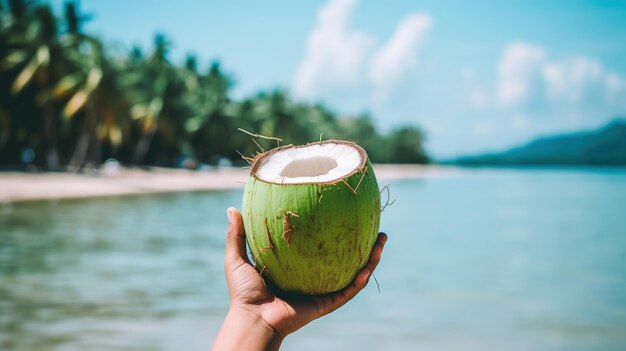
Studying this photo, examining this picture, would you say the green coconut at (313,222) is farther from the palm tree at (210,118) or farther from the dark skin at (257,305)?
the palm tree at (210,118)

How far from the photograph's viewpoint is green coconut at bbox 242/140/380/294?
1852 mm

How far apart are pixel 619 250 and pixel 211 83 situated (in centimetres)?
3737

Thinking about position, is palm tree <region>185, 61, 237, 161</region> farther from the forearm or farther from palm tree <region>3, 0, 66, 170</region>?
the forearm

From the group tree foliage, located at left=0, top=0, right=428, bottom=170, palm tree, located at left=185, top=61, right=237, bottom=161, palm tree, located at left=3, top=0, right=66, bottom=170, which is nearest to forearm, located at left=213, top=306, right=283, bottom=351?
tree foliage, located at left=0, top=0, right=428, bottom=170

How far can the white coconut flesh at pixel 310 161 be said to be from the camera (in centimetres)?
199

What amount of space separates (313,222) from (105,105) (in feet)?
93.4

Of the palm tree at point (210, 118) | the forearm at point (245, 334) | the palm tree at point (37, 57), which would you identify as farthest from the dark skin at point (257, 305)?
the palm tree at point (210, 118)

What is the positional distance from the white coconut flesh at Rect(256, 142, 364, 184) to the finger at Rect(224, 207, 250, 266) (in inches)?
6.4

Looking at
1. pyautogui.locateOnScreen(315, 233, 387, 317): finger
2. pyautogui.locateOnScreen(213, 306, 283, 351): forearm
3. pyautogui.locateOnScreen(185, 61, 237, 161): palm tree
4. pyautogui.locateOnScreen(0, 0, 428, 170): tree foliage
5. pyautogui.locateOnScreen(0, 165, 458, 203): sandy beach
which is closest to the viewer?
pyautogui.locateOnScreen(213, 306, 283, 351): forearm

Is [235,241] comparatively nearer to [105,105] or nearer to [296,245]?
[296,245]

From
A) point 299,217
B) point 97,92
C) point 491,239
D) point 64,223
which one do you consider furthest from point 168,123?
point 299,217

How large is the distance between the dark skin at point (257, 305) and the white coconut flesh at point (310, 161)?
0.61ft

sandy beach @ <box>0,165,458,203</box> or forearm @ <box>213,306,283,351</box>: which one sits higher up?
forearm @ <box>213,306,283,351</box>

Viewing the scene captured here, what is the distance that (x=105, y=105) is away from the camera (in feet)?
93.2
